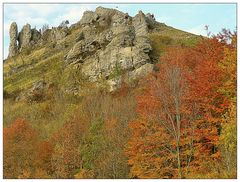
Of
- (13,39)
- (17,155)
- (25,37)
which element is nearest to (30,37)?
(25,37)

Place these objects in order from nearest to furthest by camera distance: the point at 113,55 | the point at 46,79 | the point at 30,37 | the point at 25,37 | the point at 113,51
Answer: the point at 113,55
the point at 113,51
the point at 46,79
the point at 30,37
the point at 25,37

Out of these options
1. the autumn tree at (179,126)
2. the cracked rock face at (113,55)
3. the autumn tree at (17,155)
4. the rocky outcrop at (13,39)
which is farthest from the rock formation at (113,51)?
the rocky outcrop at (13,39)

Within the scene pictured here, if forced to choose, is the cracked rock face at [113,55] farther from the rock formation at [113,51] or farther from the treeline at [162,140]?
the treeline at [162,140]

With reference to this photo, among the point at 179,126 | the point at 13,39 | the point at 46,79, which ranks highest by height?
the point at 13,39

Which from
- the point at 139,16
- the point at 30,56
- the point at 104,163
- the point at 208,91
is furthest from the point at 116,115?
the point at 30,56

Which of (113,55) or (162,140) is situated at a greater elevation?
(113,55)

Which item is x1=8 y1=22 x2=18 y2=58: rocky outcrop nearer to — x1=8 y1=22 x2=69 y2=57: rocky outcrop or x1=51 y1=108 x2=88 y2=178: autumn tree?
x1=8 y1=22 x2=69 y2=57: rocky outcrop

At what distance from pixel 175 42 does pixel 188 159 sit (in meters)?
60.9

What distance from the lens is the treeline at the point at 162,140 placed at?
25688mm

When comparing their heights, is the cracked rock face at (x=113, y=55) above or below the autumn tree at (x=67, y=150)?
above

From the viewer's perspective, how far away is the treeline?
25.7 m

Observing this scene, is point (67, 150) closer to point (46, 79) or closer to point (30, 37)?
point (46, 79)

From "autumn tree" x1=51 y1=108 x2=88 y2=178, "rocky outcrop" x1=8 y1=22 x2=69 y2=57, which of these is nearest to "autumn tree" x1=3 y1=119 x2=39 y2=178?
"autumn tree" x1=51 y1=108 x2=88 y2=178

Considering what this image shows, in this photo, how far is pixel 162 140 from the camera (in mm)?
27656
